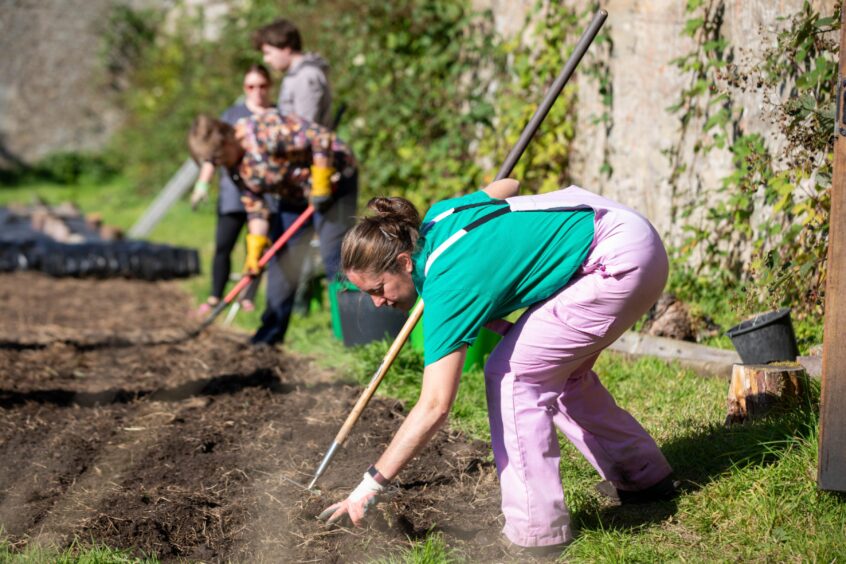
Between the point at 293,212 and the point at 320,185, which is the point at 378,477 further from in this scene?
the point at 293,212

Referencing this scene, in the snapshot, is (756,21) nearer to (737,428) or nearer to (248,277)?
(737,428)

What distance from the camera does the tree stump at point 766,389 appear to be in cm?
364

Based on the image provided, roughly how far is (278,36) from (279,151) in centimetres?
107

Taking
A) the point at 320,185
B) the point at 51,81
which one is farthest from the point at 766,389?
the point at 51,81

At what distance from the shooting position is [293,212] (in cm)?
597

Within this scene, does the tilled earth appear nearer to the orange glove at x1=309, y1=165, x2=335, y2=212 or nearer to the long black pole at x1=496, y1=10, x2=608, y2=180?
the orange glove at x1=309, y1=165, x2=335, y2=212

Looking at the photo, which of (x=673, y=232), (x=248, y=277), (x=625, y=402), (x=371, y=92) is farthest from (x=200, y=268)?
(x=625, y=402)

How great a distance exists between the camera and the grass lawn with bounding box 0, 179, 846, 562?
2.90 m

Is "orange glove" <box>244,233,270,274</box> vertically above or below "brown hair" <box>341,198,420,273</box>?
below

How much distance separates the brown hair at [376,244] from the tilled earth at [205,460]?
1.03m

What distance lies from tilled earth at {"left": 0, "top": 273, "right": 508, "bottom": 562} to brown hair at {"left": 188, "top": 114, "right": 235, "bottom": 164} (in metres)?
1.27

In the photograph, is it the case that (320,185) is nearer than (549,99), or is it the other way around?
(549,99)

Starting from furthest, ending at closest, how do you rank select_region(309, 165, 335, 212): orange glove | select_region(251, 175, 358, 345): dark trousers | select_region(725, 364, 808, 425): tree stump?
select_region(251, 175, 358, 345): dark trousers → select_region(309, 165, 335, 212): orange glove → select_region(725, 364, 808, 425): tree stump

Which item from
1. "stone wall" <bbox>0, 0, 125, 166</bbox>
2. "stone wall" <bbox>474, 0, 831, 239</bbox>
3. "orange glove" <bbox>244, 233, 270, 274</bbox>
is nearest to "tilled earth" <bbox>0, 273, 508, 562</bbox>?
"orange glove" <bbox>244, 233, 270, 274</bbox>
